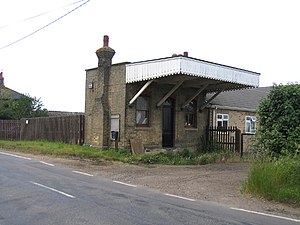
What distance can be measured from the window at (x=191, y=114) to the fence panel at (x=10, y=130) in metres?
14.9

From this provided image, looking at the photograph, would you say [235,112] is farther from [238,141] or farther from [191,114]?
[238,141]

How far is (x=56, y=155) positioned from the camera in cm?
2112

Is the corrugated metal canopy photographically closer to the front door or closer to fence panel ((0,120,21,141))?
the front door

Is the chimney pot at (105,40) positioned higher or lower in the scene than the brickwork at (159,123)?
higher

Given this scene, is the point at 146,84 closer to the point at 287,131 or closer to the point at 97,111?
the point at 97,111

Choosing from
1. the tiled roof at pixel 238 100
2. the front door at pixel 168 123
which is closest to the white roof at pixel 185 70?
the front door at pixel 168 123

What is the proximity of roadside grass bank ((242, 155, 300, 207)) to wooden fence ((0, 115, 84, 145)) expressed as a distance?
15.0m

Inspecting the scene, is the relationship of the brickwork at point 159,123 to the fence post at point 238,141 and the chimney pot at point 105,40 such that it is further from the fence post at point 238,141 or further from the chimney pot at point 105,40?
the chimney pot at point 105,40

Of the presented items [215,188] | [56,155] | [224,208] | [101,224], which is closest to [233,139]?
[56,155]

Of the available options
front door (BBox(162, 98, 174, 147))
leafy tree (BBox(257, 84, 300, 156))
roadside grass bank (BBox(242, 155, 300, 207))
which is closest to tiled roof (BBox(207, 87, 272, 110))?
front door (BBox(162, 98, 174, 147))

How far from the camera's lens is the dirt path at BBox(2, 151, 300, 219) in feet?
32.3

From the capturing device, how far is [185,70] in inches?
752

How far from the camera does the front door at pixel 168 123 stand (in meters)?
23.6

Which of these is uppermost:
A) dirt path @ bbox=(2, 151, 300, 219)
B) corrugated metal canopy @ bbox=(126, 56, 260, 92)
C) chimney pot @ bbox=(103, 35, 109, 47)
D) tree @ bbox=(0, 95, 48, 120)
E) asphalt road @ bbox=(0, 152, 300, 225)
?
chimney pot @ bbox=(103, 35, 109, 47)
